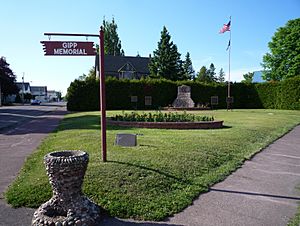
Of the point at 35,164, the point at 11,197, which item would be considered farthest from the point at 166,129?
the point at 11,197

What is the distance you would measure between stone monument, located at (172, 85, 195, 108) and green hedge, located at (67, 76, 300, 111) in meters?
1.82

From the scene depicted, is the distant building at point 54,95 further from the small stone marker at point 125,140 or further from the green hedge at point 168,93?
the small stone marker at point 125,140

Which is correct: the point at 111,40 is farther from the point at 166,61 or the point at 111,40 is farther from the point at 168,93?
the point at 168,93

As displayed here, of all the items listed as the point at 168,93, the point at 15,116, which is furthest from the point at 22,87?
the point at 15,116

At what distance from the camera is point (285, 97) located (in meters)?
35.7

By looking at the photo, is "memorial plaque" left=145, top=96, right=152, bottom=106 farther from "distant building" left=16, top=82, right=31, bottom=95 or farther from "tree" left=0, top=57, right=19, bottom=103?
"distant building" left=16, top=82, right=31, bottom=95

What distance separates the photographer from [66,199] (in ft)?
14.2

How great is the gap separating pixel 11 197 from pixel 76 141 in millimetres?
5032

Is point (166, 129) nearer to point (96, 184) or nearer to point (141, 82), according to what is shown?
point (96, 184)

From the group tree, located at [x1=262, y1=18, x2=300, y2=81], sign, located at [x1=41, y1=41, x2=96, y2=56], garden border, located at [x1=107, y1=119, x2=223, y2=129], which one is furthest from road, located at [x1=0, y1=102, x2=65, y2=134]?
tree, located at [x1=262, y1=18, x2=300, y2=81]

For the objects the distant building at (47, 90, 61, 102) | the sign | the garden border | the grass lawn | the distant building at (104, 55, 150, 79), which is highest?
the distant building at (104, 55, 150, 79)

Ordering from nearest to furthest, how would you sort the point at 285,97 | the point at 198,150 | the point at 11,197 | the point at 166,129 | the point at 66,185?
the point at 66,185 < the point at 11,197 < the point at 198,150 < the point at 166,129 < the point at 285,97

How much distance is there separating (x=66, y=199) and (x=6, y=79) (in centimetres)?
6870

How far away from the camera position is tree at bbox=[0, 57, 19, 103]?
216ft
